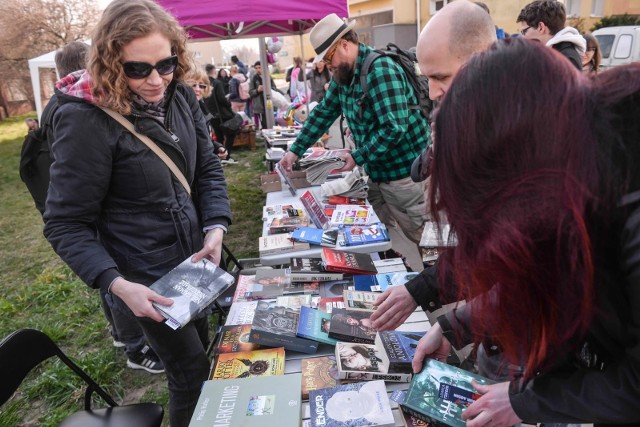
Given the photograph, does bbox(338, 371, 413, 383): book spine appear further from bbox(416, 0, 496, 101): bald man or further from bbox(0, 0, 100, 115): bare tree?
bbox(0, 0, 100, 115): bare tree

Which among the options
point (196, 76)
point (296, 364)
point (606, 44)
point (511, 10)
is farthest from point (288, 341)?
point (511, 10)

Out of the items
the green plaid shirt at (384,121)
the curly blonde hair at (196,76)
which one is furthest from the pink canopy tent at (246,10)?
the curly blonde hair at (196,76)

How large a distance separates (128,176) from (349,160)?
1.62 m

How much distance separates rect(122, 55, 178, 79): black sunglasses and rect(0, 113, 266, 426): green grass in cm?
175

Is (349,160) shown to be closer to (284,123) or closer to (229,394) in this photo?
(229,394)

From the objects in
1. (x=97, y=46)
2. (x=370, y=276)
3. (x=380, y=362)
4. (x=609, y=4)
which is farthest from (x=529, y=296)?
(x=609, y=4)

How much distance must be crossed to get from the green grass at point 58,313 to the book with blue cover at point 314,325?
128 centimetres

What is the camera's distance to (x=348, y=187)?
9.05 ft

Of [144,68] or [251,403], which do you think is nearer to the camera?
[251,403]

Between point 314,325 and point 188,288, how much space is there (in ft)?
1.46

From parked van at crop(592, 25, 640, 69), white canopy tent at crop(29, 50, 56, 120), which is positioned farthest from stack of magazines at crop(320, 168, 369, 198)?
parked van at crop(592, 25, 640, 69)

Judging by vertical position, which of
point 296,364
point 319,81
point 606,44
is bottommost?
point 296,364

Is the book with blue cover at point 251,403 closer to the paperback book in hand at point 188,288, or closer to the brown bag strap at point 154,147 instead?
the paperback book in hand at point 188,288

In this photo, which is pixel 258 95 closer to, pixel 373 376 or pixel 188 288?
pixel 188 288
